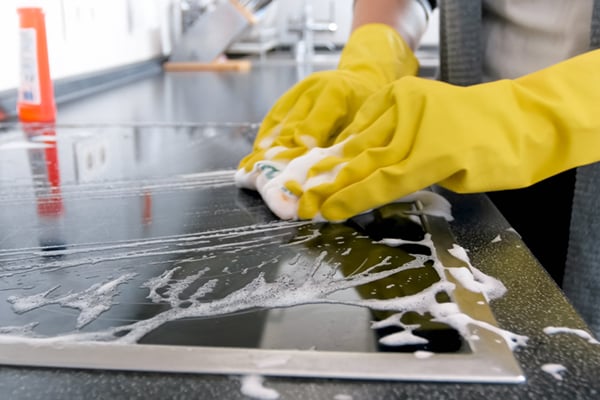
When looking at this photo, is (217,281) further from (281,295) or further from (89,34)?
(89,34)

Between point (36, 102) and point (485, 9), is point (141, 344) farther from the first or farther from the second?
point (36, 102)

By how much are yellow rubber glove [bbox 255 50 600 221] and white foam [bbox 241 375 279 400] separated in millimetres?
280

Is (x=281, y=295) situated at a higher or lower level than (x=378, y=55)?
lower

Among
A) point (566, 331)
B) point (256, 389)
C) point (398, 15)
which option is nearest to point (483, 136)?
point (566, 331)

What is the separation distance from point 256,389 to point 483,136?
0.32 m

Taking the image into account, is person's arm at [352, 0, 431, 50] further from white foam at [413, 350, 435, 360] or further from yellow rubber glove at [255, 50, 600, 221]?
white foam at [413, 350, 435, 360]

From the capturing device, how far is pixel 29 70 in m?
1.28

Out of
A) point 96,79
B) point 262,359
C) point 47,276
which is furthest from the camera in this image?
point 96,79

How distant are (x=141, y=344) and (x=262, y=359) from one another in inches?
3.2

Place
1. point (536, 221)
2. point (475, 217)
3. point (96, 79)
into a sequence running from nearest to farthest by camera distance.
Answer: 1. point (475, 217)
2. point (536, 221)
3. point (96, 79)

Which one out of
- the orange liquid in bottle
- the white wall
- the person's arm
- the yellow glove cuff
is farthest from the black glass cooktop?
the white wall

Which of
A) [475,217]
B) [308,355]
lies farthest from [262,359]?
[475,217]

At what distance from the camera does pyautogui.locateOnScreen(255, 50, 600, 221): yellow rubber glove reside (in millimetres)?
532

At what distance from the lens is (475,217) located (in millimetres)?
636
